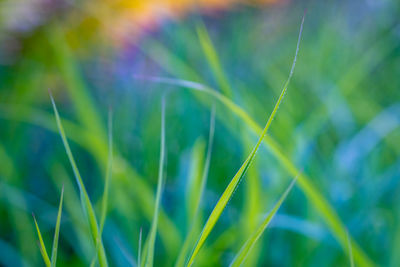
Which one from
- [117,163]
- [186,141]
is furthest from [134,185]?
[186,141]

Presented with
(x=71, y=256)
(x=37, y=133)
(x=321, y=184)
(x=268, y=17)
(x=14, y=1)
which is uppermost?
(x=268, y=17)

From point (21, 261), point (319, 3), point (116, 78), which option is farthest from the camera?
point (319, 3)

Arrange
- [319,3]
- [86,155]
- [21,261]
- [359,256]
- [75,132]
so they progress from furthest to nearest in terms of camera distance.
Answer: [319,3] < [86,155] < [75,132] < [21,261] < [359,256]

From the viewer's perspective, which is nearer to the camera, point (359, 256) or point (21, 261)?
point (359, 256)

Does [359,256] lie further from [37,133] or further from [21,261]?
[37,133]

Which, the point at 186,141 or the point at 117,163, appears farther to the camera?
the point at 186,141

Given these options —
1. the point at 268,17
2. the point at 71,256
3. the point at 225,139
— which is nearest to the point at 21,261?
the point at 71,256

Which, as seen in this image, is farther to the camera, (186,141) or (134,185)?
(186,141)

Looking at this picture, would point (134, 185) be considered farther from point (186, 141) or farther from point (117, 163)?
point (186, 141)
